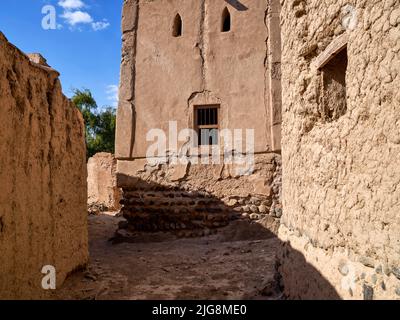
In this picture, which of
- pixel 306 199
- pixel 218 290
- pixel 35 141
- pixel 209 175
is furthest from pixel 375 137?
pixel 209 175

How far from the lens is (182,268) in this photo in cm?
493

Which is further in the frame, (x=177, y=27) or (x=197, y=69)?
(x=177, y=27)

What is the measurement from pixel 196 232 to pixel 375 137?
17.3 ft

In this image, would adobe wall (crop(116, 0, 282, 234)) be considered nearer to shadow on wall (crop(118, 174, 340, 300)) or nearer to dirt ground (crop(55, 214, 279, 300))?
shadow on wall (crop(118, 174, 340, 300))

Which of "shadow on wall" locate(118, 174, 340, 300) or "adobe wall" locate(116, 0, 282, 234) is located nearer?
"shadow on wall" locate(118, 174, 340, 300)

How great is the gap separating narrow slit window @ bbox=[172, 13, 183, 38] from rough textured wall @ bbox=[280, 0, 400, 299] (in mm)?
4319

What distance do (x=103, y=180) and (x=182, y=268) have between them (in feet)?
35.7

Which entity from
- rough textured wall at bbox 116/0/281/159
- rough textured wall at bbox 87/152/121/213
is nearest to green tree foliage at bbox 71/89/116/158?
rough textured wall at bbox 87/152/121/213

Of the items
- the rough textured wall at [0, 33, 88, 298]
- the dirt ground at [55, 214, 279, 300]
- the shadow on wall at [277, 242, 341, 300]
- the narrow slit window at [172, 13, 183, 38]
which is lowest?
the dirt ground at [55, 214, 279, 300]

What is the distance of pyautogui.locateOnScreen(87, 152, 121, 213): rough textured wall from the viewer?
583 inches

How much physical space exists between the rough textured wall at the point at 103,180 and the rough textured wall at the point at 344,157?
11965 millimetres

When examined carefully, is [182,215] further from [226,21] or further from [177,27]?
[226,21]

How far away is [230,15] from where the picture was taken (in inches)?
289

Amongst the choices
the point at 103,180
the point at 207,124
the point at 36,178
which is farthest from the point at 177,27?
the point at 103,180
